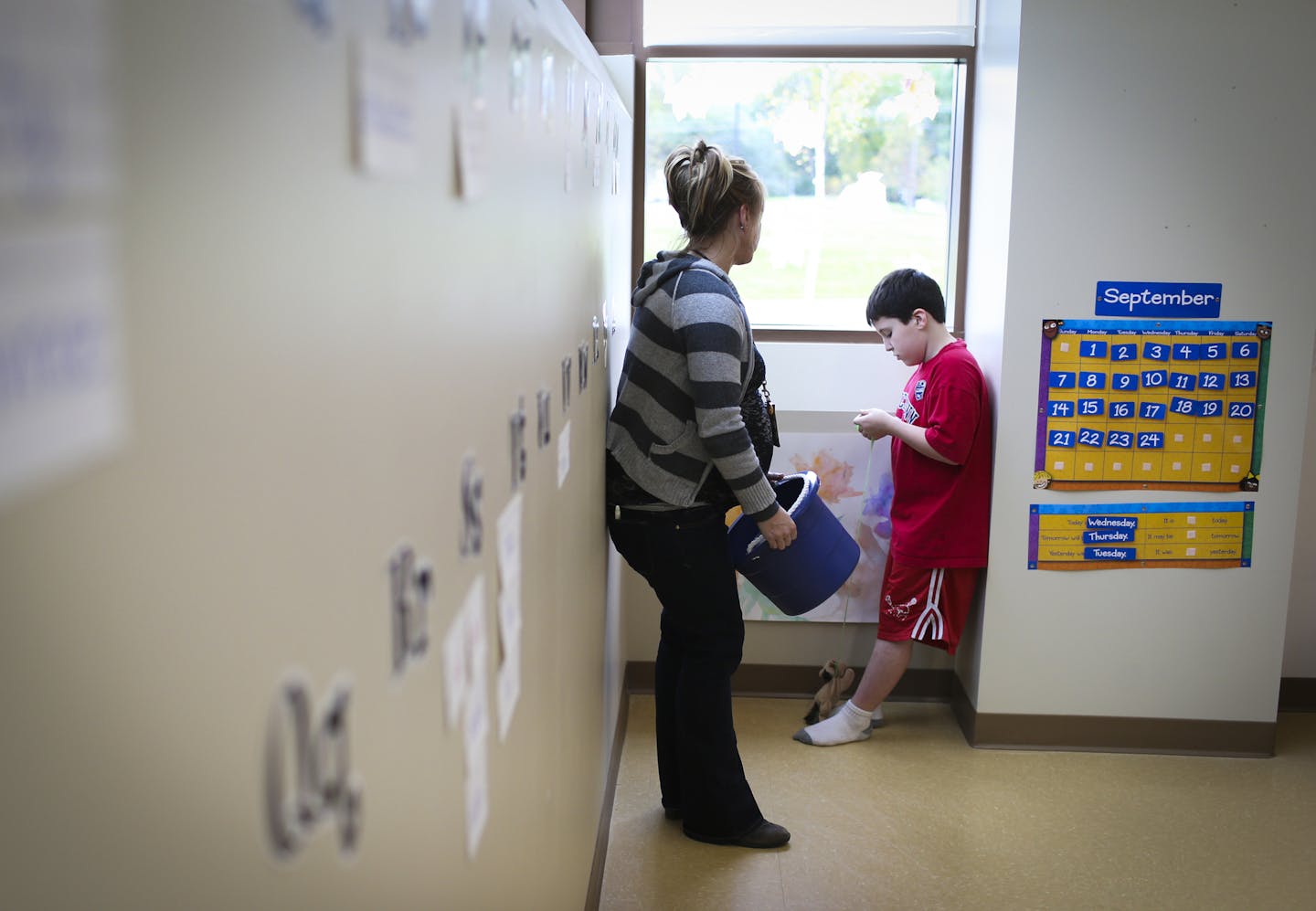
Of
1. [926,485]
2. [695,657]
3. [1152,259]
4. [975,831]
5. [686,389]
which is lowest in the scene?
[975,831]

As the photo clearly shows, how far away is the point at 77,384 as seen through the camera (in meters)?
0.37

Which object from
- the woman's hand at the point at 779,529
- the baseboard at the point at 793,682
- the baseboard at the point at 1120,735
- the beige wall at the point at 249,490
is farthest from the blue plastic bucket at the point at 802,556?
the beige wall at the point at 249,490

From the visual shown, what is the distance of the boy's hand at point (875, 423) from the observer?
3.12 m

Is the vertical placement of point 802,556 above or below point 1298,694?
above

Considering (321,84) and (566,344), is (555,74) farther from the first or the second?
(321,84)

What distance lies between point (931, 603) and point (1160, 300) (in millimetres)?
1026

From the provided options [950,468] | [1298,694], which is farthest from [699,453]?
[1298,694]

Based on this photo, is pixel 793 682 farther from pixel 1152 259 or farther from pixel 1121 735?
pixel 1152 259

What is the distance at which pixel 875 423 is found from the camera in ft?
10.3

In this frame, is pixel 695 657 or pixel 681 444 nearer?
pixel 681 444

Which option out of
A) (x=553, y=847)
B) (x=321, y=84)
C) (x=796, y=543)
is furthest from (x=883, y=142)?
(x=321, y=84)

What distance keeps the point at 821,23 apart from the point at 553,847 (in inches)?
102

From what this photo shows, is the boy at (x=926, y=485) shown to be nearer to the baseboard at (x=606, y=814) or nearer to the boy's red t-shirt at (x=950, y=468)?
the boy's red t-shirt at (x=950, y=468)

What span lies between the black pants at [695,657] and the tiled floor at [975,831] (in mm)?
123
